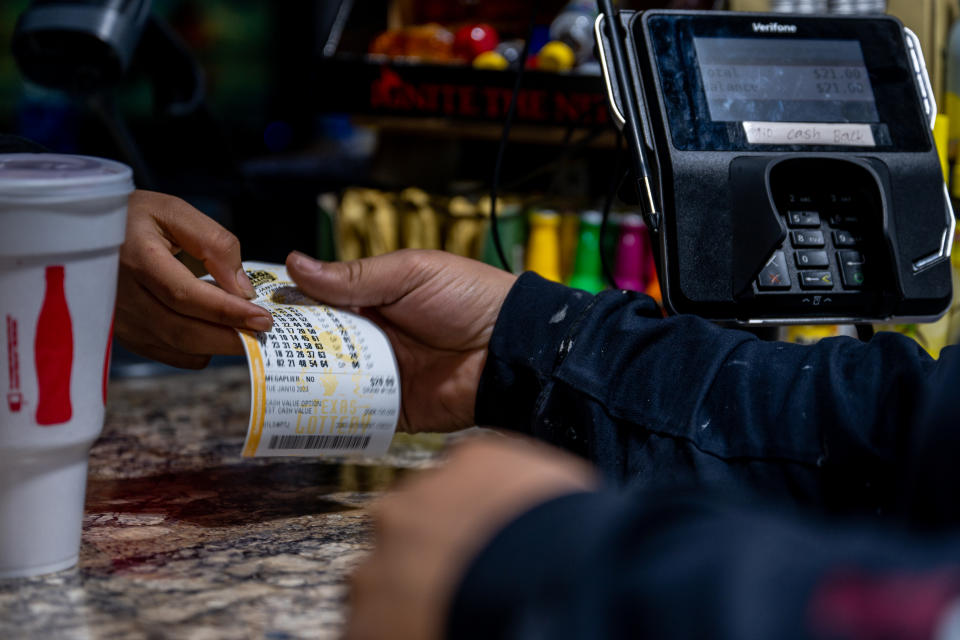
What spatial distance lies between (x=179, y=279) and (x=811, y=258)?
0.56 meters

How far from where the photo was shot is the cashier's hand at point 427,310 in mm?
936

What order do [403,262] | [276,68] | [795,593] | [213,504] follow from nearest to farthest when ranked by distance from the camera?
[795,593] < [213,504] < [403,262] < [276,68]

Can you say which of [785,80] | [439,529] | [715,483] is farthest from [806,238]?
[439,529]

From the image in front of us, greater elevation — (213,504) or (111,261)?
(111,261)

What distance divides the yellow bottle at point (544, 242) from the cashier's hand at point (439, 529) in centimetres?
107

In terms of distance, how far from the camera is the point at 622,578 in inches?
15.0

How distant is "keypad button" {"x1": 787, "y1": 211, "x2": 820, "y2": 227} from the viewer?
0.97 m

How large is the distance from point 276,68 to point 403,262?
3.33 metres

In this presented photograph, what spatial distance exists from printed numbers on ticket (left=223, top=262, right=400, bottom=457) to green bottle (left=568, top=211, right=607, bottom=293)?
2.18 feet

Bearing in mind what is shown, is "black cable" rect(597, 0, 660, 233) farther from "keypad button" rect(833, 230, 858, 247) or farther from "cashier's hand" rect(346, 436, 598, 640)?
"cashier's hand" rect(346, 436, 598, 640)

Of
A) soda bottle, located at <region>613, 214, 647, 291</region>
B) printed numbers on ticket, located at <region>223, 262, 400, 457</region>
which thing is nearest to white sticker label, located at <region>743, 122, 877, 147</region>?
printed numbers on ticket, located at <region>223, 262, 400, 457</region>

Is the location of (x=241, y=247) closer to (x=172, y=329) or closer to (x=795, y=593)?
(x=172, y=329)

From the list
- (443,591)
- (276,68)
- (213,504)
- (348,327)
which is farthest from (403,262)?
(276,68)

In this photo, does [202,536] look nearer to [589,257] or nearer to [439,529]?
[439,529]
